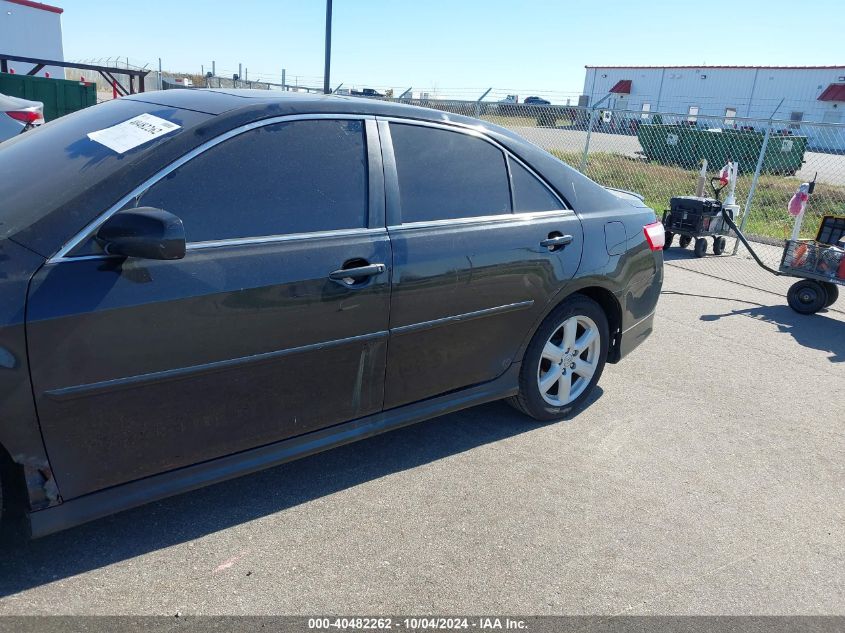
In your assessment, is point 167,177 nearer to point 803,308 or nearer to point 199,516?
point 199,516

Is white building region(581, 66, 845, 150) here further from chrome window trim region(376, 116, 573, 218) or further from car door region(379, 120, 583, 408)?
car door region(379, 120, 583, 408)

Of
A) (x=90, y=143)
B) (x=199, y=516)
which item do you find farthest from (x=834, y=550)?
(x=90, y=143)

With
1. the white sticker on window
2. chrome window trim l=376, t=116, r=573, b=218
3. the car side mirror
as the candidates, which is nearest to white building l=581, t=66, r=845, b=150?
chrome window trim l=376, t=116, r=573, b=218

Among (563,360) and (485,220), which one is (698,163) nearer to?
(563,360)

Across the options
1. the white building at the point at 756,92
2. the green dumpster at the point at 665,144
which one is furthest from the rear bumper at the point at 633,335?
the white building at the point at 756,92

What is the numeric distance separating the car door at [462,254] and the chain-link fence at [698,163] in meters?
5.45

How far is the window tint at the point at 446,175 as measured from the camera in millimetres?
3160

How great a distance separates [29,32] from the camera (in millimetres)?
29531

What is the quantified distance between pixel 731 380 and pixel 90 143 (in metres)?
4.36

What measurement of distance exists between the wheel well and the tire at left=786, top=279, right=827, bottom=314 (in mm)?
3568

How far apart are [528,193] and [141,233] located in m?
2.11

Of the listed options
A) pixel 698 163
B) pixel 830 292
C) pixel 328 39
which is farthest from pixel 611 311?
pixel 698 163

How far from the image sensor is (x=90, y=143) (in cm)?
275

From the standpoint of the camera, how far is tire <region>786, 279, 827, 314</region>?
6.68m
